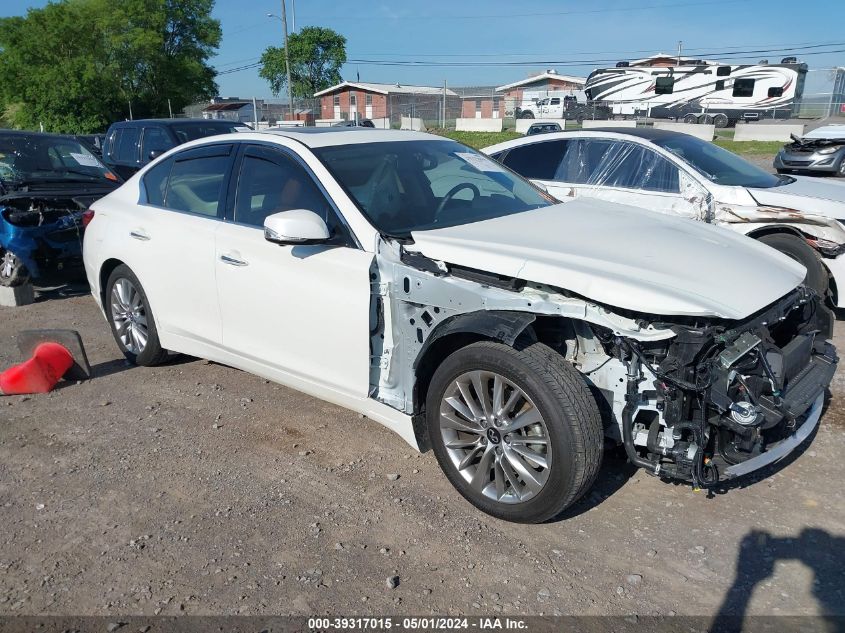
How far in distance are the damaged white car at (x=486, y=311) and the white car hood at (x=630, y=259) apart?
12 millimetres

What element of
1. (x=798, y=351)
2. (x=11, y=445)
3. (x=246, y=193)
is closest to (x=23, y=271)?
(x=11, y=445)

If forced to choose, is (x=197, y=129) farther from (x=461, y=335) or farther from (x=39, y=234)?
(x=461, y=335)

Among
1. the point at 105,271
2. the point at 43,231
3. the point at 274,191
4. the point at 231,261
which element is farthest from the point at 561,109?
the point at 231,261

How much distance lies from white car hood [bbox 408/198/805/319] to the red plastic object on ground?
3146 millimetres

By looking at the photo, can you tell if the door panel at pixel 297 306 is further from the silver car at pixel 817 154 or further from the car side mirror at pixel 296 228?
the silver car at pixel 817 154

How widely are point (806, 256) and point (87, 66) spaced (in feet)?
171

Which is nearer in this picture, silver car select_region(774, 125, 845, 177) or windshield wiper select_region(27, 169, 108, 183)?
windshield wiper select_region(27, 169, 108, 183)

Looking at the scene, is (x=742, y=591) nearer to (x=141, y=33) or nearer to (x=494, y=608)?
(x=494, y=608)

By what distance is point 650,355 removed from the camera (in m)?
3.02

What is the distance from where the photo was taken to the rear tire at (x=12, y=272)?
738 cm

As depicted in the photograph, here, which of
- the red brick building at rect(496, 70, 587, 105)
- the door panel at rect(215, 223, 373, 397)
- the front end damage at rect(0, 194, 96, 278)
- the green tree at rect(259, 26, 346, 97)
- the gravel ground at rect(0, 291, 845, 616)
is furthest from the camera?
the green tree at rect(259, 26, 346, 97)

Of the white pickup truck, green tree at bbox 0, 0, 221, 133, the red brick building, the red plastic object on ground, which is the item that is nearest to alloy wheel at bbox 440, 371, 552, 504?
the red plastic object on ground

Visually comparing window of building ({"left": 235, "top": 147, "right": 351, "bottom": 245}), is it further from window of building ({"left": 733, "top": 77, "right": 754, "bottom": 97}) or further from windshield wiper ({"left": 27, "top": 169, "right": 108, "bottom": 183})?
window of building ({"left": 733, "top": 77, "right": 754, "bottom": 97})

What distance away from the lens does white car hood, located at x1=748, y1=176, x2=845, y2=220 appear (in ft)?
20.4
